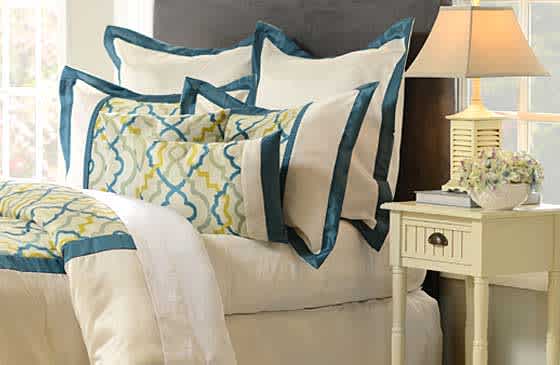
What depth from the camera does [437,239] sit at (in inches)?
119

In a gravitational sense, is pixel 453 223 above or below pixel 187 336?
above

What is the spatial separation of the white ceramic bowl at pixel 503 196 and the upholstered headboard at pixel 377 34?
57cm

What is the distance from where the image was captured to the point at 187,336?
275 centimetres

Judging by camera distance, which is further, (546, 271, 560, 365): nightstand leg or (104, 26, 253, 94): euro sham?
(104, 26, 253, 94): euro sham

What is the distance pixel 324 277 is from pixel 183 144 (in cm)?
54

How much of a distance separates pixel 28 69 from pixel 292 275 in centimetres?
285

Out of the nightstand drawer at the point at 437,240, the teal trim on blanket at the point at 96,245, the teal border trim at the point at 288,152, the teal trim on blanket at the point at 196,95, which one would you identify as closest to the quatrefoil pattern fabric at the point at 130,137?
the teal trim on blanket at the point at 196,95

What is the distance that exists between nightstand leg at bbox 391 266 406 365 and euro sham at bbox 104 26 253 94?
99 centimetres

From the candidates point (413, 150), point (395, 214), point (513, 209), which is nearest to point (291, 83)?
point (413, 150)

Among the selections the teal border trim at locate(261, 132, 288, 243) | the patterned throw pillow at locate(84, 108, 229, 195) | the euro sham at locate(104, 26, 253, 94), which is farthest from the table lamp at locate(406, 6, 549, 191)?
the euro sham at locate(104, 26, 253, 94)

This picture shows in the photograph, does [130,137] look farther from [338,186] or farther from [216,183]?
[338,186]

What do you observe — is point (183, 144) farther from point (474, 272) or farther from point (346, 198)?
point (474, 272)

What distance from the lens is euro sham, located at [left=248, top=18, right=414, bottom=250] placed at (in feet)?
11.0

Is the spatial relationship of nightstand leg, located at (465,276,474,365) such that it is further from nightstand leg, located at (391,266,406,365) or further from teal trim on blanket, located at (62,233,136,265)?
teal trim on blanket, located at (62,233,136,265)
